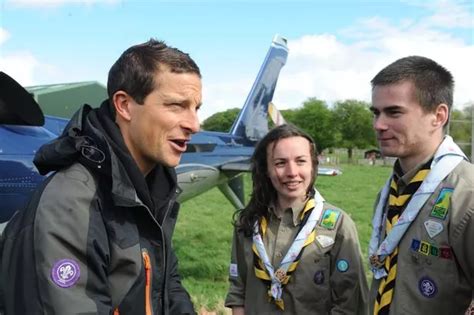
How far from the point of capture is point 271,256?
259 centimetres

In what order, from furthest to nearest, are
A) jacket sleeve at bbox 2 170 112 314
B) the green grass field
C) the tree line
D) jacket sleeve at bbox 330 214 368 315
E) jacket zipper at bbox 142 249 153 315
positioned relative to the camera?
the tree line < the green grass field < jacket sleeve at bbox 330 214 368 315 < jacket zipper at bbox 142 249 153 315 < jacket sleeve at bbox 2 170 112 314

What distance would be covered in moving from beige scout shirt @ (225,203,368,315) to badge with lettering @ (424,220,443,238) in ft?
2.27

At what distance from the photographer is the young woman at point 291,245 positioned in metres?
2.48

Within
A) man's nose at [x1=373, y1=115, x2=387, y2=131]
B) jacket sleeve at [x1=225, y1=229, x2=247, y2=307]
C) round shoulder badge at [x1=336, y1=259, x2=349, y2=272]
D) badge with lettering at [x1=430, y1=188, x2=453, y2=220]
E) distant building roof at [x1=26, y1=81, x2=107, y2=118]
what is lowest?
jacket sleeve at [x1=225, y1=229, x2=247, y2=307]

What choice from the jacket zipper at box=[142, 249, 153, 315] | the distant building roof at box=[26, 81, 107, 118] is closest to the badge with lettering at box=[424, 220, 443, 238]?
the jacket zipper at box=[142, 249, 153, 315]

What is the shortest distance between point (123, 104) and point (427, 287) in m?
1.29

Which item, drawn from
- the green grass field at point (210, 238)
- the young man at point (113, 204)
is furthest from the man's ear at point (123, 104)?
the green grass field at point (210, 238)

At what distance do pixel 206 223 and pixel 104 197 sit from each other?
1048 cm

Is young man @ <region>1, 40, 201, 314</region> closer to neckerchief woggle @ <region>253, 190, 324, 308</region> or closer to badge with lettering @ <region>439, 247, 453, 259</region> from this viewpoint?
neckerchief woggle @ <region>253, 190, 324, 308</region>

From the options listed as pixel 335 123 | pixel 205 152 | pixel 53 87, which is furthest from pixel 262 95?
pixel 335 123

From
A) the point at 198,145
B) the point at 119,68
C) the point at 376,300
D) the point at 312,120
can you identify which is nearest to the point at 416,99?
the point at 376,300

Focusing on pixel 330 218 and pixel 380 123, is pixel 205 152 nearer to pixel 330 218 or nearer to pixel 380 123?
pixel 330 218

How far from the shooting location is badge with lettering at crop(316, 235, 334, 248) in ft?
8.29

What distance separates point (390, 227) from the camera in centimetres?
203
